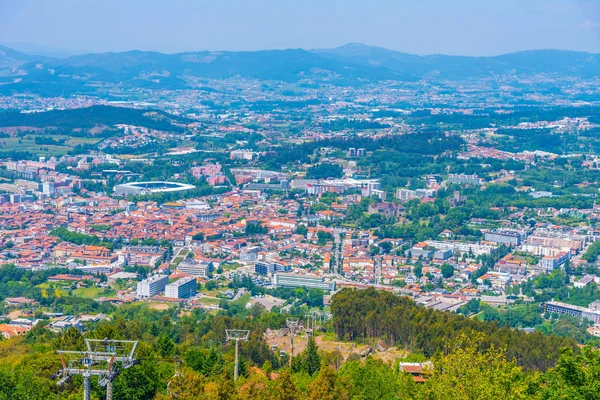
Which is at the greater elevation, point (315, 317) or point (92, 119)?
point (315, 317)

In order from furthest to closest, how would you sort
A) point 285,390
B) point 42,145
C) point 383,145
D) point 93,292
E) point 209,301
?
1. point 42,145
2. point 383,145
3. point 93,292
4. point 209,301
5. point 285,390

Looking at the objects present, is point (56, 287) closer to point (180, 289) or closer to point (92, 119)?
point (180, 289)

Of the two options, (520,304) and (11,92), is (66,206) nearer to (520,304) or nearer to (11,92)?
(520,304)

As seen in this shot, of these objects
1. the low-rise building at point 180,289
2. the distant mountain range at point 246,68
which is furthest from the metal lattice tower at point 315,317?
the distant mountain range at point 246,68

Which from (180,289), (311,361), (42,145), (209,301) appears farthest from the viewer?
(42,145)

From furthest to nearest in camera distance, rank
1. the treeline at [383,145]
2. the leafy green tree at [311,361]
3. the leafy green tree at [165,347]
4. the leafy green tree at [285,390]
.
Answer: the treeline at [383,145], the leafy green tree at [311,361], the leafy green tree at [165,347], the leafy green tree at [285,390]

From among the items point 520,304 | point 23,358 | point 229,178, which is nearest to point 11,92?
point 229,178

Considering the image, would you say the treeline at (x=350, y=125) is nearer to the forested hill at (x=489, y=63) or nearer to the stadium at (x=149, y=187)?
the stadium at (x=149, y=187)

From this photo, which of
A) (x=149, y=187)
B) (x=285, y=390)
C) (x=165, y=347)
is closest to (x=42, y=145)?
(x=149, y=187)
